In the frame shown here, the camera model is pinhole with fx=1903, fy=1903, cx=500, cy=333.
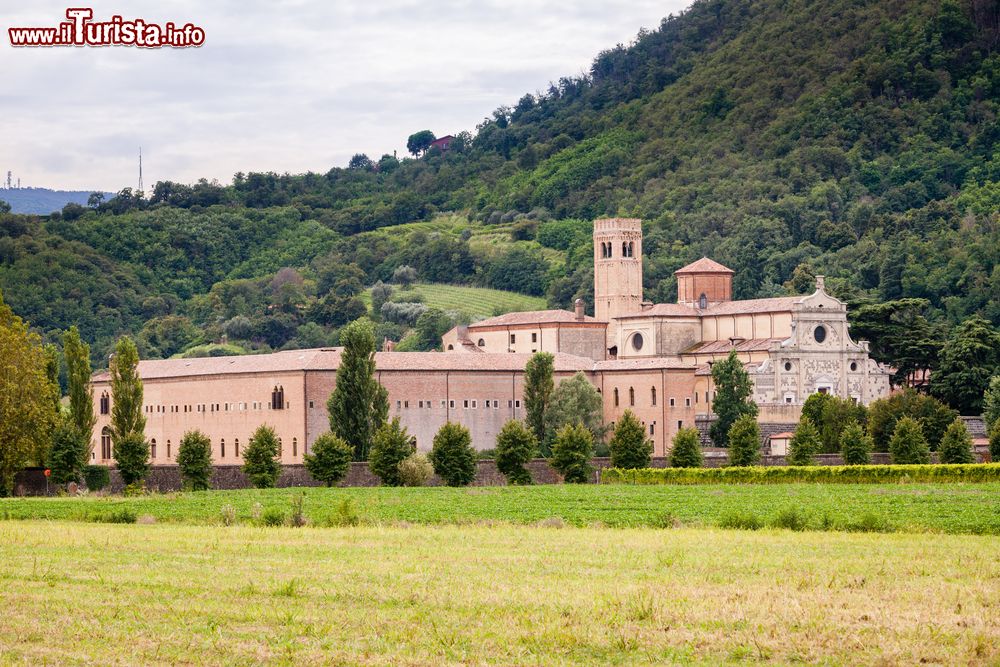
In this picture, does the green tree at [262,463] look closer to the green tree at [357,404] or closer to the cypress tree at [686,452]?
the green tree at [357,404]

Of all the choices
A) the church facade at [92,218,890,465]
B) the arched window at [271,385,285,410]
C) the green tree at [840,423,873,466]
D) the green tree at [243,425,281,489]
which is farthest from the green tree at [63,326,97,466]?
the green tree at [840,423,873,466]

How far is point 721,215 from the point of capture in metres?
142

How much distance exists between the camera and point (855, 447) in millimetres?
63062

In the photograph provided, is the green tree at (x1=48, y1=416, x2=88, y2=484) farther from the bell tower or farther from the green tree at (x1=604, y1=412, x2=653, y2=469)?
the bell tower

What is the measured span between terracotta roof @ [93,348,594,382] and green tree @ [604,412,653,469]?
55.9 feet

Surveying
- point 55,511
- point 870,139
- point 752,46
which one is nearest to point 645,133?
point 752,46

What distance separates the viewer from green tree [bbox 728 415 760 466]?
63.5 meters

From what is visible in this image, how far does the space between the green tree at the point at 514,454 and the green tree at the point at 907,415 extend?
16.1 m

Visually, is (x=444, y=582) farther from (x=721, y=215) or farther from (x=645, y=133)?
(x=645, y=133)

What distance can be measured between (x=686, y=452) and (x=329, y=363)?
→ 64.7ft

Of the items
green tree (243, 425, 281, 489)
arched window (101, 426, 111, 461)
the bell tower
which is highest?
the bell tower

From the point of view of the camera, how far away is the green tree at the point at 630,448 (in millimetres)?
63031

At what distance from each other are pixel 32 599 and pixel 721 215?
122551mm

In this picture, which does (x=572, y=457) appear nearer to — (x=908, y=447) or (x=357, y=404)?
(x=357, y=404)
